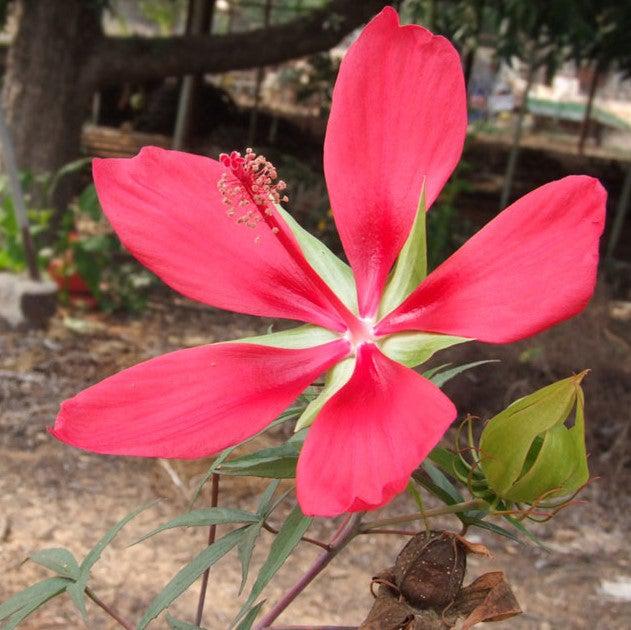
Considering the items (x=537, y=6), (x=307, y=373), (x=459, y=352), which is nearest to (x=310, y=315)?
(x=307, y=373)

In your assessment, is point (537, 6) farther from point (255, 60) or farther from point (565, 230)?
point (565, 230)

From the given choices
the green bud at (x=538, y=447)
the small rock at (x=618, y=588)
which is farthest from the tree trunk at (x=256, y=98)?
the green bud at (x=538, y=447)

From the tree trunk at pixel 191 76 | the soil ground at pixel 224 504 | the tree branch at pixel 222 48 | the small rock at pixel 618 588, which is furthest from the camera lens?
the tree trunk at pixel 191 76

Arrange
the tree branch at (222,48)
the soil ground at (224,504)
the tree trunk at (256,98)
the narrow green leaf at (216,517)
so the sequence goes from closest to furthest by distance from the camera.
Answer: the narrow green leaf at (216,517), the soil ground at (224,504), the tree branch at (222,48), the tree trunk at (256,98)

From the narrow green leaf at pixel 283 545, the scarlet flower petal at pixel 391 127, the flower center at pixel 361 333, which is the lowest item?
the narrow green leaf at pixel 283 545

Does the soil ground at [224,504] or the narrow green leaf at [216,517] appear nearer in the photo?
the narrow green leaf at [216,517]

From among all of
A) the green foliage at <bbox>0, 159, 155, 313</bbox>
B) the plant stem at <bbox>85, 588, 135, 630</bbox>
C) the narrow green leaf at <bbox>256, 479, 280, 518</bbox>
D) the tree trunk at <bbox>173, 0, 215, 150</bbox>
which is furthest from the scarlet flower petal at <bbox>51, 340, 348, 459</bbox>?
the tree trunk at <bbox>173, 0, 215, 150</bbox>

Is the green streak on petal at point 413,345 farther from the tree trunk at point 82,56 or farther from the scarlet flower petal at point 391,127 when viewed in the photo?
the tree trunk at point 82,56

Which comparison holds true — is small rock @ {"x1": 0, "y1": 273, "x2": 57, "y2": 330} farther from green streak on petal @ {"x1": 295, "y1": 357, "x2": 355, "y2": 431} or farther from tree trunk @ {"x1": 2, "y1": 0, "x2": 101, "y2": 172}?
green streak on petal @ {"x1": 295, "y1": 357, "x2": 355, "y2": 431}
